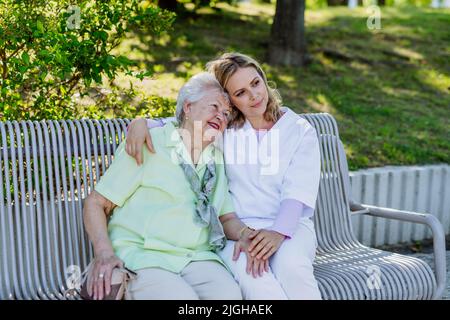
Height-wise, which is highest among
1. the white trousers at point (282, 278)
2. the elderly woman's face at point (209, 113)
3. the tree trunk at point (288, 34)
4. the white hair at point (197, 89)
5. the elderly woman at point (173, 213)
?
the tree trunk at point (288, 34)

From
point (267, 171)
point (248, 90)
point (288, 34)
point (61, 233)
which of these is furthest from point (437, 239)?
point (288, 34)

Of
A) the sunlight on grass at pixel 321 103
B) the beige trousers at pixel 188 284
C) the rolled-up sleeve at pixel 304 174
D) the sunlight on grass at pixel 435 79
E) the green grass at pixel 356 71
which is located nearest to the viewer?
the beige trousers at pixel 188 284


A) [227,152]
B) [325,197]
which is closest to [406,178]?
[325,197]

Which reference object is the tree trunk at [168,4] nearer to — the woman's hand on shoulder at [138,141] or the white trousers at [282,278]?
the woman's hand on shoulder at [138,141]

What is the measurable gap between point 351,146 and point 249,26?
13.7ft

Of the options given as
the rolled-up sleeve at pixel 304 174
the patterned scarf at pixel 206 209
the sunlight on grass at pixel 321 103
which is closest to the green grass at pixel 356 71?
the sunlight on grass at pixel 321 103

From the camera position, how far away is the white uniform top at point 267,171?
4.01 metres

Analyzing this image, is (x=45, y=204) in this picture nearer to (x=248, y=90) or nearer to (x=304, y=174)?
(x=248, y=90)

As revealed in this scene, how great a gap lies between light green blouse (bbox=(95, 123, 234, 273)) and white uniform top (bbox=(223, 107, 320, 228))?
347mm

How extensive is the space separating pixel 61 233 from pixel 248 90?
1.21 meters

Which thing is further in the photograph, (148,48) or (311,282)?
(148,48)
